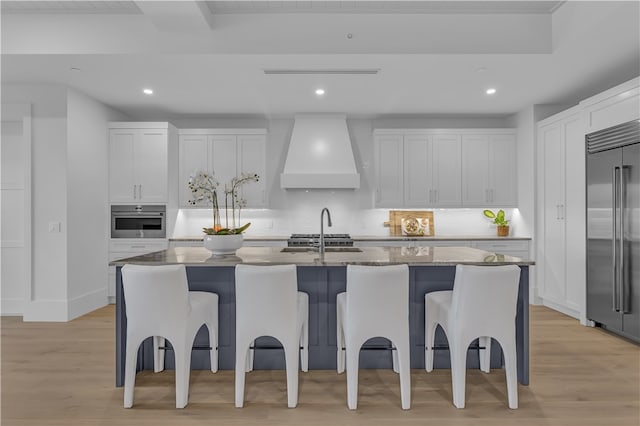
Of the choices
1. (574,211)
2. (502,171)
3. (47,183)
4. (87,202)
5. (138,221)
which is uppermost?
(502,171)

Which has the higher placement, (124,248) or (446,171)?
(446,171)

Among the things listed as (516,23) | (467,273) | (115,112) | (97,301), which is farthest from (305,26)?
(97,301)

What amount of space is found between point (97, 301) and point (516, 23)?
217 inches

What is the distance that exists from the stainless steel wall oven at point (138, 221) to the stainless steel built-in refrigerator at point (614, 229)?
16.5 ft

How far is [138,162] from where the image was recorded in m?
5.29

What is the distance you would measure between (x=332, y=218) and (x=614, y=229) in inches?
136

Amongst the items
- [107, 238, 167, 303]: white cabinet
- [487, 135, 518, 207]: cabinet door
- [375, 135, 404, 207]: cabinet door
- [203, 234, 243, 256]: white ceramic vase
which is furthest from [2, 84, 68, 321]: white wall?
[487, 135, 518, 207]: cabinet door

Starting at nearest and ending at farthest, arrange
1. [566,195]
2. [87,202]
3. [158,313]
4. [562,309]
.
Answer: [158,313]
[566,195]
[562,309]
[87,202]

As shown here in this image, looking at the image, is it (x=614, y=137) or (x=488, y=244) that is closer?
(x=614, y=137)

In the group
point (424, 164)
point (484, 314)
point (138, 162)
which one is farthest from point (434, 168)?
point (138, 162)

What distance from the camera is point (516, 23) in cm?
349

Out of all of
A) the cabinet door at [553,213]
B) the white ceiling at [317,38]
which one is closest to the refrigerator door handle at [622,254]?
the cabinet door at [553,213]

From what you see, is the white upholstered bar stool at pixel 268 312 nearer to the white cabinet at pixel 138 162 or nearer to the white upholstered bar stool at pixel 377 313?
the white upholstered bar stool at pixel 377 313

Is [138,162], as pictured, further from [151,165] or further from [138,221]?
[138,221]
